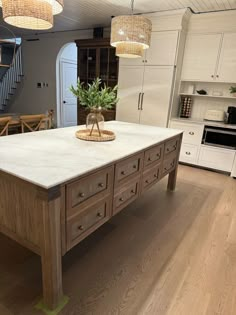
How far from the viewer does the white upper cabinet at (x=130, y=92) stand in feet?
13.8

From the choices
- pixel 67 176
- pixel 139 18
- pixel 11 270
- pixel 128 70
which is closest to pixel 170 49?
pixel 128 70

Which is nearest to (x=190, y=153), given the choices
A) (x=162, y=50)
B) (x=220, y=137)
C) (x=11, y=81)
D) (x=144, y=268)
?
(x=220, y=137)

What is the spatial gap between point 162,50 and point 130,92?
3.10 ft

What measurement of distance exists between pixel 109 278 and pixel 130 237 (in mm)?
524

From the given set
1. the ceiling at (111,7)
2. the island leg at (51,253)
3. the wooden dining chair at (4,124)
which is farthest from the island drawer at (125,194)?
the ceiling at (111,7)

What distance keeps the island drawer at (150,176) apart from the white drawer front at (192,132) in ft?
5.92

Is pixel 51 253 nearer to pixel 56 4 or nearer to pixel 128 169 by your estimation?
pixel 128 169

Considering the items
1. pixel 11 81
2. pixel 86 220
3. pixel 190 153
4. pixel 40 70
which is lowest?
pixel 190 153

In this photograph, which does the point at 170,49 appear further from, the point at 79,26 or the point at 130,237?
the point at 130,237

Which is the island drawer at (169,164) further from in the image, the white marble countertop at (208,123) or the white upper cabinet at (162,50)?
the white upper cabinet at (162,50)

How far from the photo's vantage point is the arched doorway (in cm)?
616

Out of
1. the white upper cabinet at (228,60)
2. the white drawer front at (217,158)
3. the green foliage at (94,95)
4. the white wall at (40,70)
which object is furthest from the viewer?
the white wall at (40,70)

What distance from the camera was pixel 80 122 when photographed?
17.5ft

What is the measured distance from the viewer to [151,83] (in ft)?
13.4
